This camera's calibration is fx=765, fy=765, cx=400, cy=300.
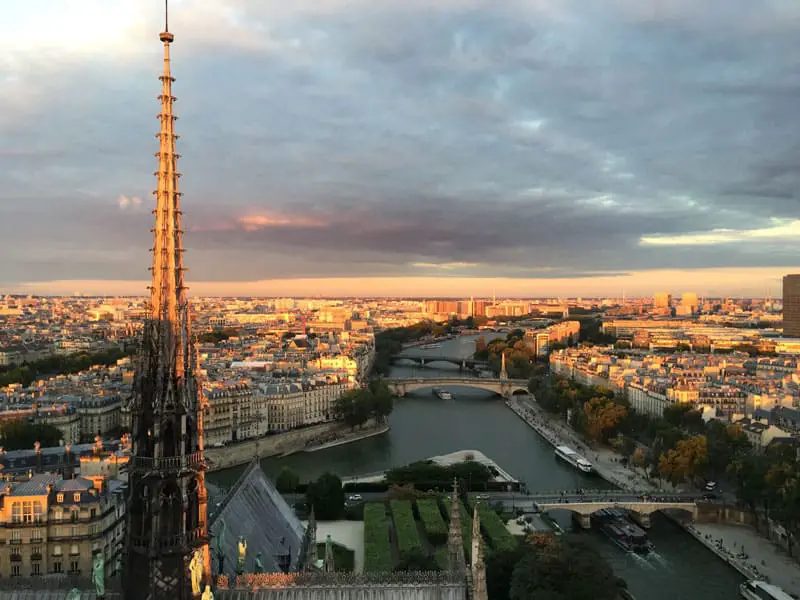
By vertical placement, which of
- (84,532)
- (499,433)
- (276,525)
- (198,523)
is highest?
(198,523)

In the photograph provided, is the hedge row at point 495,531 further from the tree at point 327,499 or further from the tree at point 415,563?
the tree at point 327,499

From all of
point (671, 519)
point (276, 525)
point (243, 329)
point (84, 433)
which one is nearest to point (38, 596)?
point (276, 525)

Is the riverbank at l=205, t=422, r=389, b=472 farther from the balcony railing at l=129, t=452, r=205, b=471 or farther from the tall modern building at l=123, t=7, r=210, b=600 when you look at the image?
the balcony railing at l=129, t=452, r=205, b=471

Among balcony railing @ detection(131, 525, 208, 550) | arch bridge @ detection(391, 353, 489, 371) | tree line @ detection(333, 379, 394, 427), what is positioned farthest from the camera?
arch bridge @ detection(391, 353, 489, 371)

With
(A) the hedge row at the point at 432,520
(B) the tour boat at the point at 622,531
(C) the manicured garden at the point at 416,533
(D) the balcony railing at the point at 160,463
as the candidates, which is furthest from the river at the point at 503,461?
(D) the balcony railing at the point at 160,463

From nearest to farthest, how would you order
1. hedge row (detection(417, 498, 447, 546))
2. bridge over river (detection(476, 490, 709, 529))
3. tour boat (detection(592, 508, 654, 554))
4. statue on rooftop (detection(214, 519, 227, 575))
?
1. statue on rooftop (detection(214, 519, 227, 575))
2. hedge row (detection(417, 498, 447, 546))
3. tour boat (detection(592, 508, 654, 554))
4. bridge over river (detection(476, 490, 709, 529))

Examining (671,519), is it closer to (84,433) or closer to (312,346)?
(84,433)

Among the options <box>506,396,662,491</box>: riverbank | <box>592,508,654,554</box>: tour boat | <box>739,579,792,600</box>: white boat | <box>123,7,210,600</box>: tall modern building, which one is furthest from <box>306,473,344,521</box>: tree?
<box>123,7,210,600</box>: tall modern building
